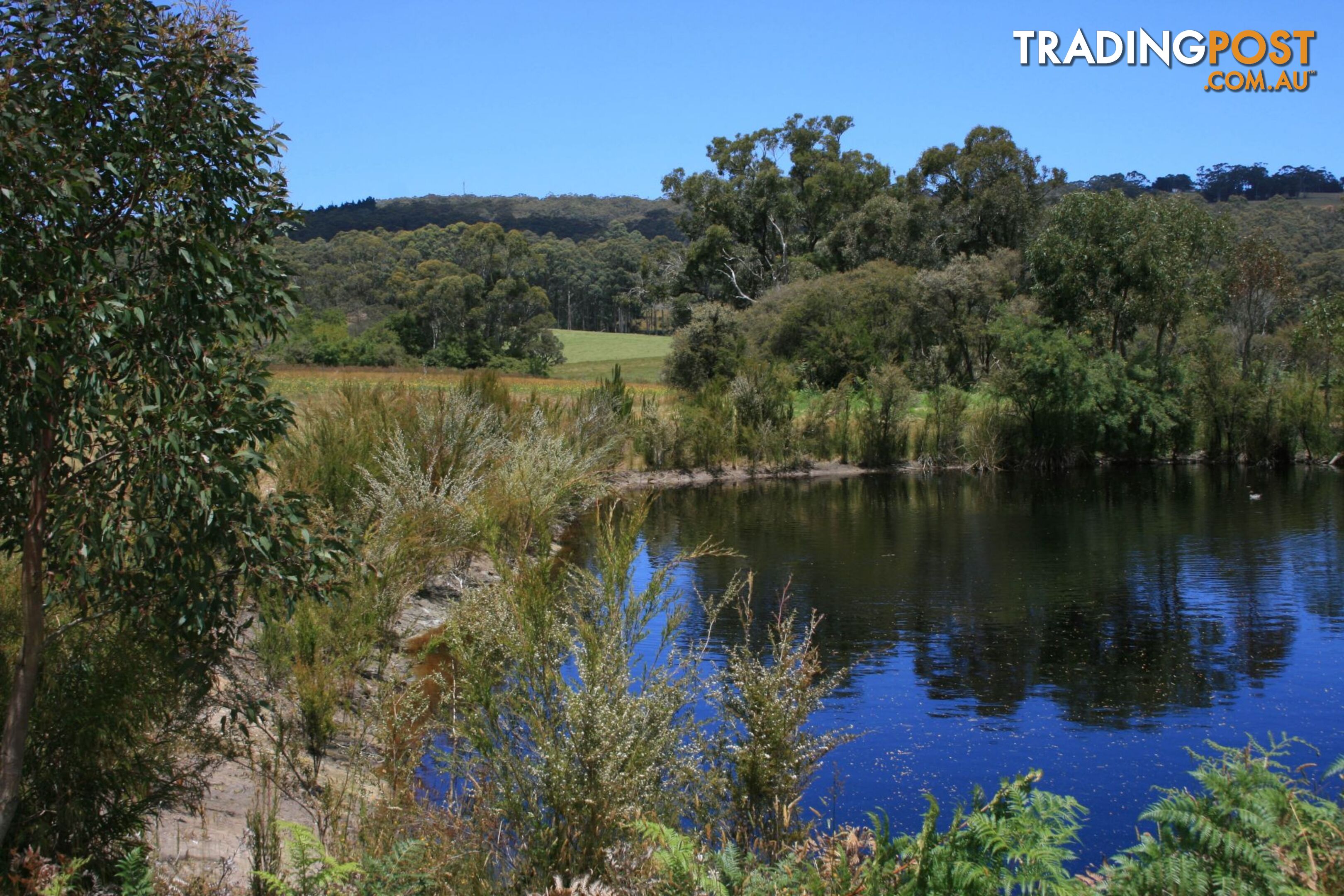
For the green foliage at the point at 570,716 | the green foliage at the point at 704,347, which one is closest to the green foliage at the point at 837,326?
the green foliage at the point at 704,347

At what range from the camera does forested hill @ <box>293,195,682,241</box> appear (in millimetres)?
139500

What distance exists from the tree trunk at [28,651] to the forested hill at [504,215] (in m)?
127

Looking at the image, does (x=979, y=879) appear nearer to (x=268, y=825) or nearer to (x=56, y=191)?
(x=268, y=825)

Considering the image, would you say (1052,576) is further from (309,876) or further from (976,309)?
(976,309)

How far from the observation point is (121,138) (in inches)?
160

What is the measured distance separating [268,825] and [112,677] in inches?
35.9

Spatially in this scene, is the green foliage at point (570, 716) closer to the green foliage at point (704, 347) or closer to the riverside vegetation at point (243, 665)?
the riverside vegetation at point (243, 665)

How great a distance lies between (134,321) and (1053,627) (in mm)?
12093

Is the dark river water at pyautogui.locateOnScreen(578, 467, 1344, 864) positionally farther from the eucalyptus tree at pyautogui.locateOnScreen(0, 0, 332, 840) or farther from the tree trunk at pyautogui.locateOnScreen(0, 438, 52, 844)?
the tree trunk at pyautogui.locateOnScreen(0, 438, 52, 844)

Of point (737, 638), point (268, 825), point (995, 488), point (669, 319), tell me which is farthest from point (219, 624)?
point (669, 319)

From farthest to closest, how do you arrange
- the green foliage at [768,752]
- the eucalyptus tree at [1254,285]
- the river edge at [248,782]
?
the eucalyptus tree at [1254,285] < the green foliage at [768,752] < the river edge at [248,782]

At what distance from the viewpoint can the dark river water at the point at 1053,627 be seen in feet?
29.3

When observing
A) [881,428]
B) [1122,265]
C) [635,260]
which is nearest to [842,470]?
[881,428]

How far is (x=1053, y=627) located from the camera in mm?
13672
